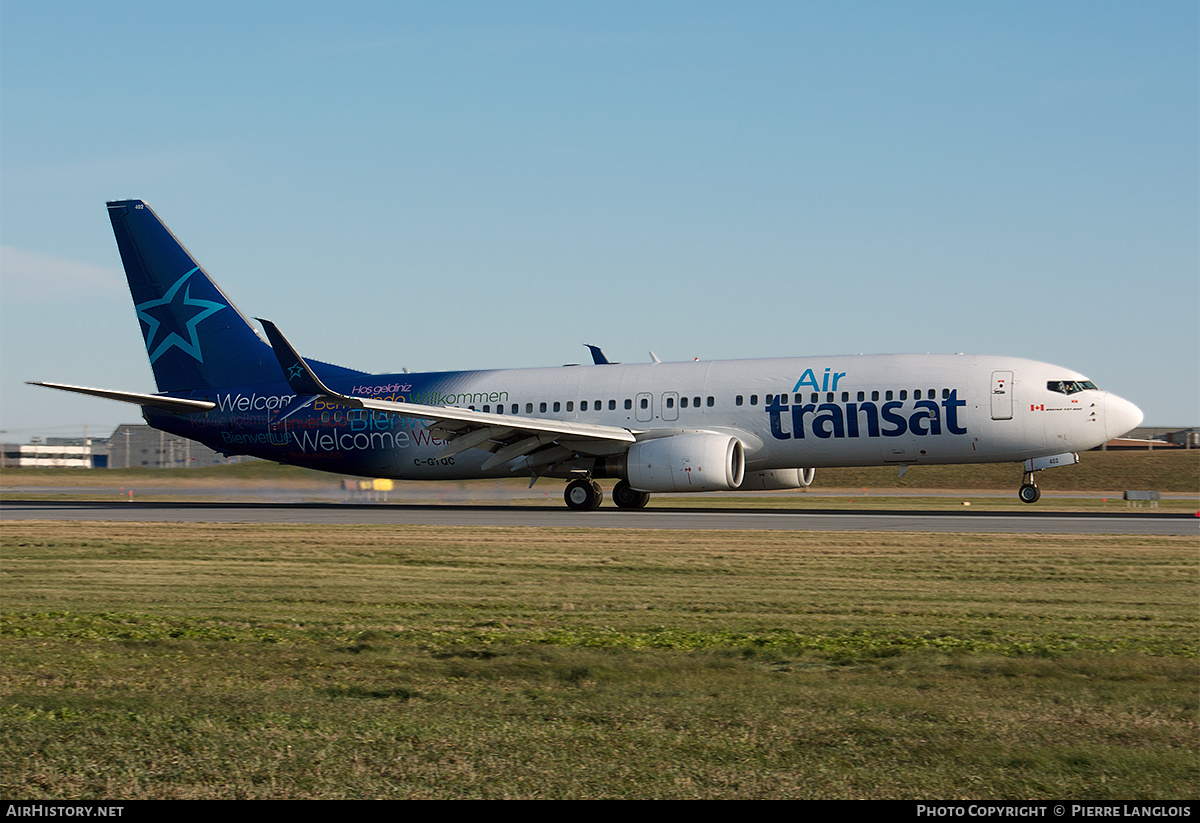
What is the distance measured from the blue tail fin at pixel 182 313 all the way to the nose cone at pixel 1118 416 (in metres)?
24.8

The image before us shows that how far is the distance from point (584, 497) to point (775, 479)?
245 inches

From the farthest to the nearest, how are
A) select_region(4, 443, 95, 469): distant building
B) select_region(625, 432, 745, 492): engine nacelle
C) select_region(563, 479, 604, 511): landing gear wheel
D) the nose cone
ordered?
select_region(4, 443, 95, 469): distant building
select_region(563, 479, 604, 511): landing gear wheel
select_region(625, 432, 745, 492): engine nacelle
the nose cone

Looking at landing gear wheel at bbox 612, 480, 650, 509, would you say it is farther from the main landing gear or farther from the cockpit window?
the cockpit window

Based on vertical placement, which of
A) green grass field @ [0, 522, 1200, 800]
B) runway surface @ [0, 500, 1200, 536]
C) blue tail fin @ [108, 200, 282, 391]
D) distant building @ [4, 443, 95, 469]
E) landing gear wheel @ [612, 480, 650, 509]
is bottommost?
green grass field @ [0, 522, 1200, 800]

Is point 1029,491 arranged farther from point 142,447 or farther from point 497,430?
point 142,447

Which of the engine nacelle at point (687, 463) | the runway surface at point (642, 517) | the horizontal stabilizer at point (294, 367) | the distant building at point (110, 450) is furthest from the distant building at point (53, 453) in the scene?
the engine nacelle at point (687, 463)

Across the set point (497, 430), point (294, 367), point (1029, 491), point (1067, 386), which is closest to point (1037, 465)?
point (1029, 491)

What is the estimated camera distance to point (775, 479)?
109 feet

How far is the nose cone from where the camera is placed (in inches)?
1113

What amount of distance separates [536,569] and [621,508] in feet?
55.7

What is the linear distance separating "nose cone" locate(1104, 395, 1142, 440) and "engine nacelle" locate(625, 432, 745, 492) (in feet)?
30.5

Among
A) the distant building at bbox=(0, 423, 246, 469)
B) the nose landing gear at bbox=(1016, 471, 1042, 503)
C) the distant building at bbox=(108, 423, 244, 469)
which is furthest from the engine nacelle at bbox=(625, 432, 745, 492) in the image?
the distant building at bbox=(108, 423, 244, 469)

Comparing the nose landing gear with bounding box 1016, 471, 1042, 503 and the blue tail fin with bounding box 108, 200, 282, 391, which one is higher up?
the blue tail fin with bounding box 108, 200, 282, 391

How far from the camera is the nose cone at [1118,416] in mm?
28266
